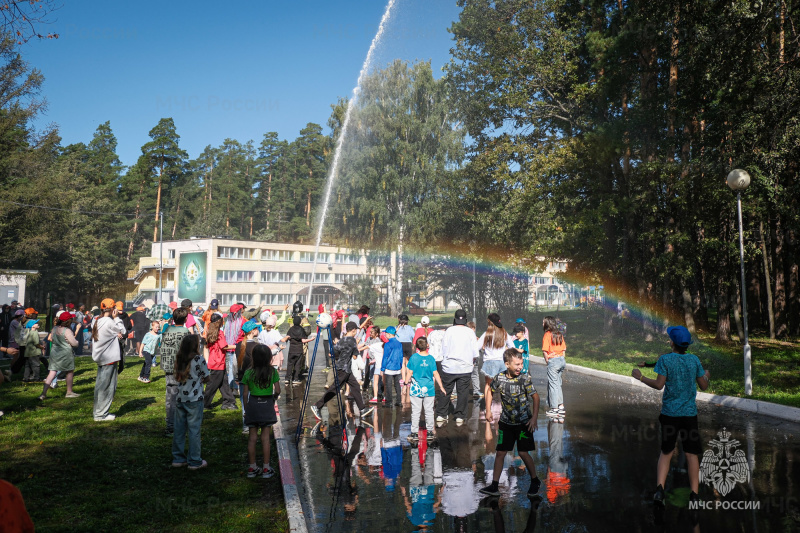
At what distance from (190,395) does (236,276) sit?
199 ft

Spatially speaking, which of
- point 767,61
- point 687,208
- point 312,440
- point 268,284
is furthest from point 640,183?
point 268,284

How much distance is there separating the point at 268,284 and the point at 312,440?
60980 millimetres

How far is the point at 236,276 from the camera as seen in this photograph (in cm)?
6600

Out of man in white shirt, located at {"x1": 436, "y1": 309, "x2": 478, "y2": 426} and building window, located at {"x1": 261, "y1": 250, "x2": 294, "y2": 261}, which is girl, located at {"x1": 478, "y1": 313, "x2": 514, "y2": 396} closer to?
man in white shirt, located at {"x1": 436, "y1": 309, "x2": 478, "y2": 426}

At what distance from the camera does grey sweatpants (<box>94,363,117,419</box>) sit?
10.2m

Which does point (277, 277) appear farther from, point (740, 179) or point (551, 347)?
point (551, 347)

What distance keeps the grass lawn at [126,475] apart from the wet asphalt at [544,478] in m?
0.81

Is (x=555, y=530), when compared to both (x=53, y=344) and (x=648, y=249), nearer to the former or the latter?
(x=53, y=344)

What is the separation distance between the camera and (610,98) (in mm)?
25422

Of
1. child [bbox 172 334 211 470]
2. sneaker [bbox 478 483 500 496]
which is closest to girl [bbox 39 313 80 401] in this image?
child [bbox 172 334 211 470]

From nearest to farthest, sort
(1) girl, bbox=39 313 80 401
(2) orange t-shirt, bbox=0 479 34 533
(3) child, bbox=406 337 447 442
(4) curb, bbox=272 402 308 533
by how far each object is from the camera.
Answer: (2) orange t-shirt, bbox=0 479 34 533
(4) curb, bbox=272 402 308 533
(3) child, bbox=406 337 447 442
(1) girl, bbox=39 313 80 401

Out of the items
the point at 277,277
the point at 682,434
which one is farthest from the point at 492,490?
the point at 277,277

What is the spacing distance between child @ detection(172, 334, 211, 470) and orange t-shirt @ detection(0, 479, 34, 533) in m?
5.21

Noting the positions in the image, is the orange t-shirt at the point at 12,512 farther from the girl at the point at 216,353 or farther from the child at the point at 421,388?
the girl at the point at 216,353
